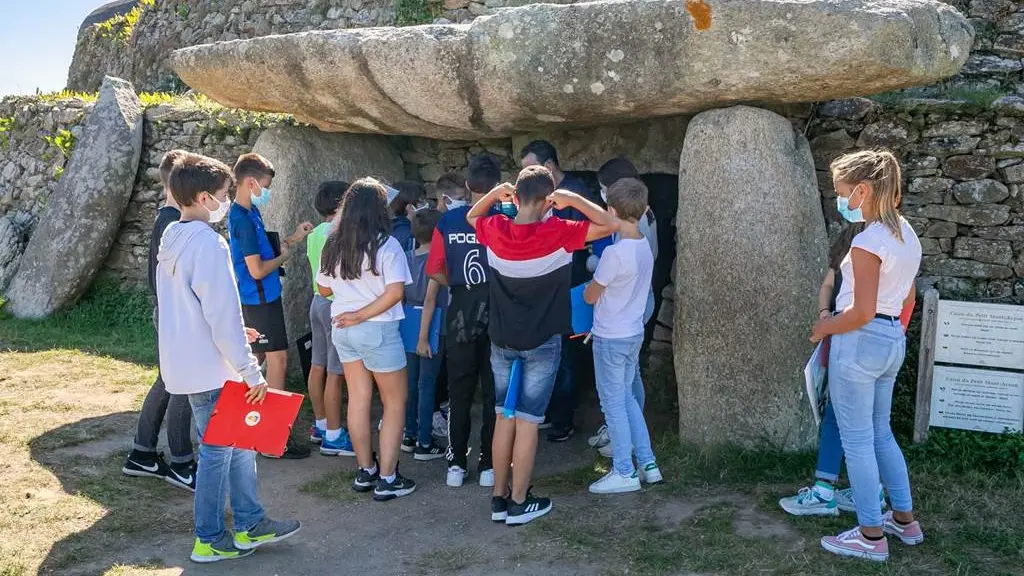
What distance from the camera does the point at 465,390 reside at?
16.6 ft

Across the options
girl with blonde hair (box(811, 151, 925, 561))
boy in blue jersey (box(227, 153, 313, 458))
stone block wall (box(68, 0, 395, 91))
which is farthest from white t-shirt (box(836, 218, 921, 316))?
stone block wall (box(68, 0, 395, 91))

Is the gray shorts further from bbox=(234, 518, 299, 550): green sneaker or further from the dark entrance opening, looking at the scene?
the dark entrance opening

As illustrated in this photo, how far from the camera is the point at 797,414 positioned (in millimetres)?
5066

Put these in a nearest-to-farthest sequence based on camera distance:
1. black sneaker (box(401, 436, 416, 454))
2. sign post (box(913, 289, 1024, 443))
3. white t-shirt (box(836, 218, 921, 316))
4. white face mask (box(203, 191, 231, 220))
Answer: white t-shirt (box(836, 218, 921, 316)) < white face mask (box(203, 191, 231, 220)) < sign post (box(913, 289, 1024, 443)) < black sneaker (box(401, 436, 416, 454))

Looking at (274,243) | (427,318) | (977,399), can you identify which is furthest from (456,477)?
(977,399)

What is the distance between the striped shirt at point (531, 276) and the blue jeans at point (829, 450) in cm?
126

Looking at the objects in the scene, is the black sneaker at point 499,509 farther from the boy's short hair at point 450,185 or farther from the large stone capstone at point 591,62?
the large stone capstone at point 591,62

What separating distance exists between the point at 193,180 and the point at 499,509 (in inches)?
79.5

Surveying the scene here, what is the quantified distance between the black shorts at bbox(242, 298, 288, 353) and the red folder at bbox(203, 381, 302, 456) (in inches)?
53.1

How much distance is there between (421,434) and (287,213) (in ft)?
6.83

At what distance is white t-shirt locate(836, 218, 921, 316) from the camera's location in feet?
12.2

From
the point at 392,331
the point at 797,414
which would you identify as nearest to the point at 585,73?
the point at 392,331

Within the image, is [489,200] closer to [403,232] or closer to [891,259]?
[403,232]

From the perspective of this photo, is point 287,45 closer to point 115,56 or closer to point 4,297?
point 4,297
